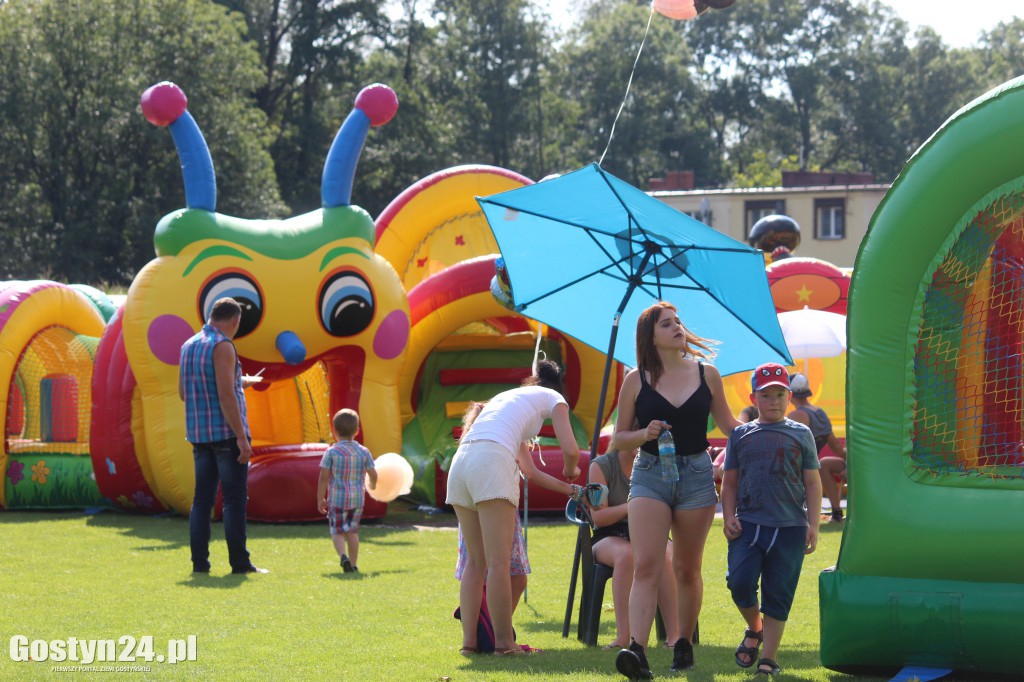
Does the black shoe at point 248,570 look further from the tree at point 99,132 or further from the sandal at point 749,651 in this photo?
the tree at point 99,132

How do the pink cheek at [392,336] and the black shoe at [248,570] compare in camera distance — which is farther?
the pink cheek at [392,336]

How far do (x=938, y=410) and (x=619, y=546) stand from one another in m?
1.45

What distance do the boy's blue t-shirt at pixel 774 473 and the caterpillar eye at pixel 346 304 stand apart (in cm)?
627

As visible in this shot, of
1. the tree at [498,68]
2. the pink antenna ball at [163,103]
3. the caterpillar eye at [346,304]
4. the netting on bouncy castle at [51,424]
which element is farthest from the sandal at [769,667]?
the tree at [498,68]

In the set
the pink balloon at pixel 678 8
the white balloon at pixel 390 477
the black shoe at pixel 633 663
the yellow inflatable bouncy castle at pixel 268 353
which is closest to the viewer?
the black shoe at pixel 633 663

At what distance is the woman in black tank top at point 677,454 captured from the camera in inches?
206

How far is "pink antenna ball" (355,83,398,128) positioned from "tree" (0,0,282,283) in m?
23.5

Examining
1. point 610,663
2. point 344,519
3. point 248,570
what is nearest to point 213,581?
point 248,570

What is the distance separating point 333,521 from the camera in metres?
8.49

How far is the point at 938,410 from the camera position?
17.6 feet

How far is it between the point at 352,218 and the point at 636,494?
6.81 meters

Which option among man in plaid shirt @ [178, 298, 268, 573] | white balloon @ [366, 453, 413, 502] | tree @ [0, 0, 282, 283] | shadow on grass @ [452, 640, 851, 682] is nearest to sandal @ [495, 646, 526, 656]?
shadow on grass @ [452, 640, 851, 682]

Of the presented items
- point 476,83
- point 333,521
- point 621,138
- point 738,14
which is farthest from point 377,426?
point 738,14

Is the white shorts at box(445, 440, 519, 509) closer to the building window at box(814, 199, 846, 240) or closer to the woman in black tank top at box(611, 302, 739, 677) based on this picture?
the woman in black tank top at box(611, 302, 739, 677)
